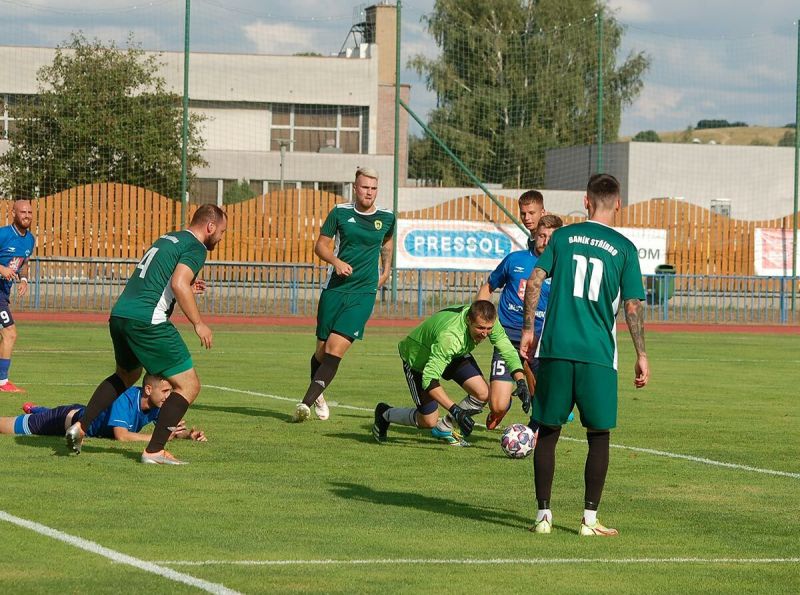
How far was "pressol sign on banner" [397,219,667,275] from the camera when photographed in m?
36.0

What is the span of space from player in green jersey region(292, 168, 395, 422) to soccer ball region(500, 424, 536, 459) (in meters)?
2.84

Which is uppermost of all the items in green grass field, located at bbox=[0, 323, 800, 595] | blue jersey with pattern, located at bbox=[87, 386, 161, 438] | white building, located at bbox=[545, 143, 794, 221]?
white building, located at bbox=[545, 143, 794, 221]

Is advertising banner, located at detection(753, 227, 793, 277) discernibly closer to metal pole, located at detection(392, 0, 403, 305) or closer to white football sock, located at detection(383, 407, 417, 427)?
metal pole, located at detection(392, 0, 403, 305)

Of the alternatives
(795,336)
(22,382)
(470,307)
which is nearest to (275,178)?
(795,336)

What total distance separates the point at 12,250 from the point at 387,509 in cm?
894

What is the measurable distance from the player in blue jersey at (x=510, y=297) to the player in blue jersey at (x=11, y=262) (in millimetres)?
6289

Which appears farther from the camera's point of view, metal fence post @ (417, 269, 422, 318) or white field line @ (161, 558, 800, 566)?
metal fence post @ (417, 269, 422, 318)

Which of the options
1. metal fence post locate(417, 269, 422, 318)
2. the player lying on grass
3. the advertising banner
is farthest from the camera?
the advertising banner

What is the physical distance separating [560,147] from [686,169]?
798 centimetres

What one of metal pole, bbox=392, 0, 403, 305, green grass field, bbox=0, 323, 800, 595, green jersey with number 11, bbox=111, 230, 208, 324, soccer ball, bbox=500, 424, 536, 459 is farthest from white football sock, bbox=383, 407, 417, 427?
metal pole, bbox=392, 0, 403, 305

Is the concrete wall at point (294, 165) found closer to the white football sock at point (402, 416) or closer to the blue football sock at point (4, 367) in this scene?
the blue football sock at point (4, 367)

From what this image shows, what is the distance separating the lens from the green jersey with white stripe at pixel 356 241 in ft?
45.6

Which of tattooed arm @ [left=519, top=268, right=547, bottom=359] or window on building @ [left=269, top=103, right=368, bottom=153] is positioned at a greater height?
window on building @ [left=269, top=103, right=368, bottom=153]

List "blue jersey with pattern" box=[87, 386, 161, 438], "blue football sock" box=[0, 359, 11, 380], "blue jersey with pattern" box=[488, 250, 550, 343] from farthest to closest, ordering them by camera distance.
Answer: "blue football sock" box=[0, 359, 11, 380] → "blue jersey with pattern" box=[488, 250, 550, 343] → "blue jersey with pattern" box=[87, 386, 161, 438]
